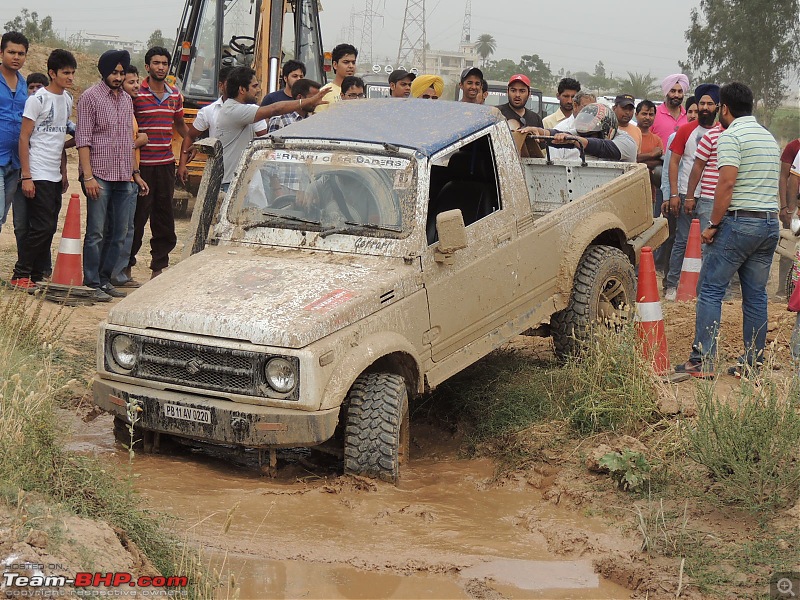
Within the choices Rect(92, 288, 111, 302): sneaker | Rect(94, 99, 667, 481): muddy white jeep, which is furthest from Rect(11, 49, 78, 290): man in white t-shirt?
Rect(94, 99, 667, 481): muddy white jeep

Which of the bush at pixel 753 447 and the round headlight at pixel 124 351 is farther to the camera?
the round headlight at pixel 124 351

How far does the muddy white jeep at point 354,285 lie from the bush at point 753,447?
1633 mm

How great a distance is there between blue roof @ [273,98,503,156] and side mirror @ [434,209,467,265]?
1.80 feet

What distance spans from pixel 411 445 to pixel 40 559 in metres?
3.37

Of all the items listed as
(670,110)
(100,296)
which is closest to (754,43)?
(670,110)

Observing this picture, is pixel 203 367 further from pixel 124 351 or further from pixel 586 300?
pixel 586 300

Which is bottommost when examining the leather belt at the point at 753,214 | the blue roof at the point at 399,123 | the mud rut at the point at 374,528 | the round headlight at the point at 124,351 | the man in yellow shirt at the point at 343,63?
the mud rut at the point at 374,528

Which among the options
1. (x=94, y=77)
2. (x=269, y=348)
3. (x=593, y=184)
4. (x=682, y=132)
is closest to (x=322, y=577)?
(x=269, y=348)

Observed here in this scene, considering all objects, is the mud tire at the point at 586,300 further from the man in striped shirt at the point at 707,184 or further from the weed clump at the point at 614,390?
the man in striped shirt at the point at 707,184

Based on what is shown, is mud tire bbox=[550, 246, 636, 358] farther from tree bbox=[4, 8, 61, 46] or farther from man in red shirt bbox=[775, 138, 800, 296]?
tree bbox=[4, 8, 61, 46]

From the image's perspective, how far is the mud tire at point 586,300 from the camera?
7629 millimetres

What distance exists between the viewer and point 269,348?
5254 millimetres

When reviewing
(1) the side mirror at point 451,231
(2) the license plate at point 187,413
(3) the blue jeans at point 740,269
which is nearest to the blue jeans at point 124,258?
(1) the side mirror at point 451,231

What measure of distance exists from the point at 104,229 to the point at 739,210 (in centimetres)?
559
